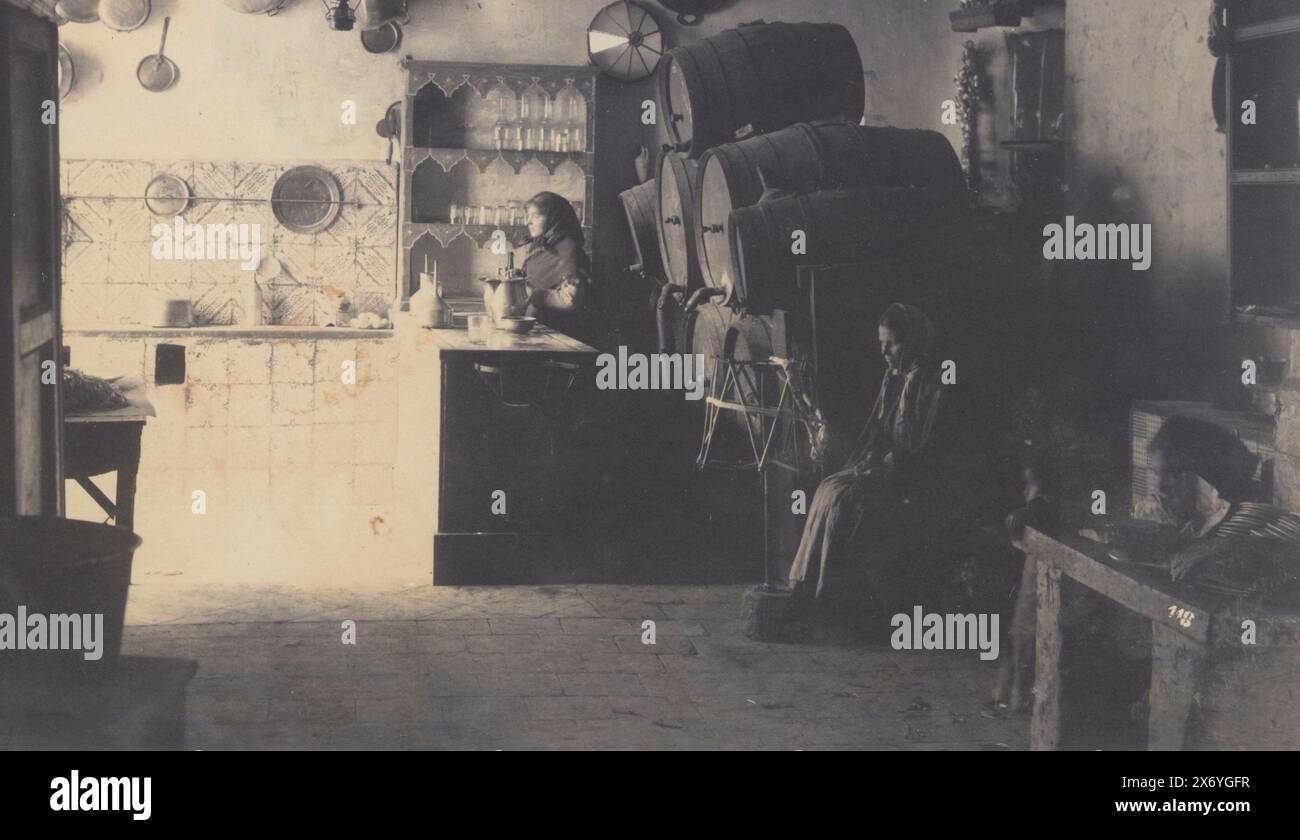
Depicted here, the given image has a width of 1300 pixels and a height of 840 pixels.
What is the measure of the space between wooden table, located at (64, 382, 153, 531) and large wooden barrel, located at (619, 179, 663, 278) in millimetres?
3315

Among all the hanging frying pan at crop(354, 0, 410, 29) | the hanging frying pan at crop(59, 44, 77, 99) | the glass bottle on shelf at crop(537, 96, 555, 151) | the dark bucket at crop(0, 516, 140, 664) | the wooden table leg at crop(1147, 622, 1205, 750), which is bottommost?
the wooden table leg at crop(1147, 622, 1205, 750)

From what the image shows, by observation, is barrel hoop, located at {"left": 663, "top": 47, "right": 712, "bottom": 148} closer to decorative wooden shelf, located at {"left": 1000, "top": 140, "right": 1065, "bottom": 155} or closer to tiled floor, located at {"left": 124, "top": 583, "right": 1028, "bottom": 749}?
decorative wooden shelf, located at {"left": 1000, "top": 140, "right": 1065, "bottom": 155}

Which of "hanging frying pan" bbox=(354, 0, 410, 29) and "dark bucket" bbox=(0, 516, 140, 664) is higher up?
"hanging frying pan" bbox=(354, 0, 410, 29)

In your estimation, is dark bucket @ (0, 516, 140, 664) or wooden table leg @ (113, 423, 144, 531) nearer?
dark bucket @ (0, 516, 140, 664)

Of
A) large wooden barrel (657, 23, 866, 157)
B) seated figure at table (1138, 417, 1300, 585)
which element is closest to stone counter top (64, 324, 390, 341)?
large wooden barrel (657, 23, 866, 157)

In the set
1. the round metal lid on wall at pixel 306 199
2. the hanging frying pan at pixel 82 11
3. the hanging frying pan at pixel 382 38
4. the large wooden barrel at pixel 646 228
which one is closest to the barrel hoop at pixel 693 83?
the large wooden barrel at pixel 646 228

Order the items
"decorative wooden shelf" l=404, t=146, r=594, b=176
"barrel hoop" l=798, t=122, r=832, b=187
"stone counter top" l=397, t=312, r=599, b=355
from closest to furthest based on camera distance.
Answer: "barrel hoop" l=798, t=122, r=832, b=187 < "stone counter top" l=397, t=312, r=599, b=355 < "decorative wooden shelf" l=404, t=146, r=594, b=176

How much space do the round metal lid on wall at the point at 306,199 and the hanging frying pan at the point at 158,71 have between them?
0.82 meters

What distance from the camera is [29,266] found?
13.0 feet

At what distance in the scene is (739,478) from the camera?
20.3ft

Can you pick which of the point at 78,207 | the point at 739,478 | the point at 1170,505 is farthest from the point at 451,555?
the point at 78,207

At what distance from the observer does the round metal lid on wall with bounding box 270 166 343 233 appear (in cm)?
844

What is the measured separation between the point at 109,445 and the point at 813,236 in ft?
8.93

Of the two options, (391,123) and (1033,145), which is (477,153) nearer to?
(391,123)
